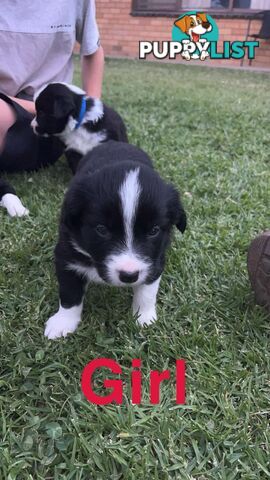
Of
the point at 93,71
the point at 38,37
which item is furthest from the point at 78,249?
the point at 93,71

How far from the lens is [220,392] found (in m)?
1.76

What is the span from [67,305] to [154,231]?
52 cm

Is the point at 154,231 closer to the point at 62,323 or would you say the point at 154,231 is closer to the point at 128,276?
the point at 128,276

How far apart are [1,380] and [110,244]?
63cm

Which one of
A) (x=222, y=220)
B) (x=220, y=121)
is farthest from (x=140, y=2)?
(x=222, y=220)

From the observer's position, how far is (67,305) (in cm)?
208

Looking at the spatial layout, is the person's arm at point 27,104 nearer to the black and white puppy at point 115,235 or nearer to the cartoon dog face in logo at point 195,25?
the black and white puppy at point 115,235

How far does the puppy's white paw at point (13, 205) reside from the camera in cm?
308

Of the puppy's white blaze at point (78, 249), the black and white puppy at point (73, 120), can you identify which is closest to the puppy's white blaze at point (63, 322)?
the puppy's white blaze at point (78, 249)

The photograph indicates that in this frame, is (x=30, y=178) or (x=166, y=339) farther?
(x=30, y=178)

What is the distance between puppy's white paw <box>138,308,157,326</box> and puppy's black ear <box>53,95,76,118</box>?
212cm

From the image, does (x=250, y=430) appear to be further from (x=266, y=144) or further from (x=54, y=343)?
(x=266, y=144)

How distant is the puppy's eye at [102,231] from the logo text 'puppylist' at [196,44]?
12.2 meters

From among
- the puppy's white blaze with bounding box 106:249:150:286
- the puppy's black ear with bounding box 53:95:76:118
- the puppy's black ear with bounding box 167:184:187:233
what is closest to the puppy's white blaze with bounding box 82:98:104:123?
the puppy's black ear with bounding box 53:95:76:118
